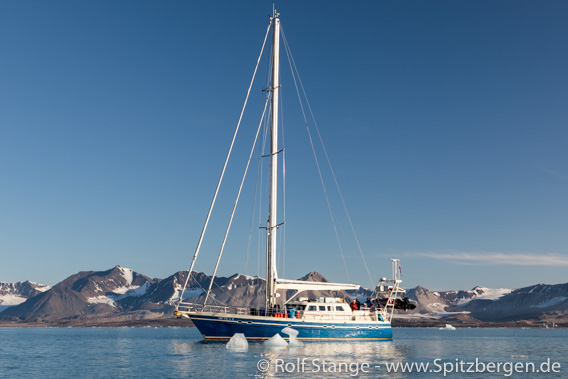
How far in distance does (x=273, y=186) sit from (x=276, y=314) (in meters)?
15.3

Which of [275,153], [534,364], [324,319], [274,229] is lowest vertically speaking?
[534,364]

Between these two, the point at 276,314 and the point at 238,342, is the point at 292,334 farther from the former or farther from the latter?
the point at 238,342

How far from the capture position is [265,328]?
62375 mm

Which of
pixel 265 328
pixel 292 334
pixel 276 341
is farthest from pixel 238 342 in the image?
pixel 292 334

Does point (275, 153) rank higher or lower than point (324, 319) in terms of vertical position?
higher

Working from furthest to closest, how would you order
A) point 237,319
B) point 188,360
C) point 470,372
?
1. point 237,319
2. point 188,360
3. point 470,372

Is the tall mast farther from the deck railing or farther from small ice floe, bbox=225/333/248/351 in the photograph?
small ice floe, bbox=225/333/248/351

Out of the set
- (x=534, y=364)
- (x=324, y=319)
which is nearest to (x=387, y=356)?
(x=324, y=319)

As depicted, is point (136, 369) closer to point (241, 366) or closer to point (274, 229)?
point (241, 366)

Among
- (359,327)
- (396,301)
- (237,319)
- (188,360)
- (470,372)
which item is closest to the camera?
(470,372)

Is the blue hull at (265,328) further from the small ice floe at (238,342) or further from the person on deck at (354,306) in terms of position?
the small ice floe at (238,342)

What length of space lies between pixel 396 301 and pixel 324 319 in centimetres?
1515

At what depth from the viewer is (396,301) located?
75.9 meters

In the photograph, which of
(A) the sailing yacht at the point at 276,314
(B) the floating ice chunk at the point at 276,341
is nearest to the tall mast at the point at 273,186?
(A) the sailing yacht at the point at 276,314
